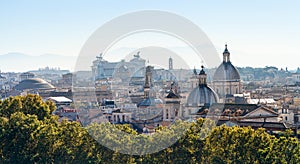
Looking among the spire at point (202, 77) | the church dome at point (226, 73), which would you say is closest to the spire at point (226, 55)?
the church dome at point (226, 73)

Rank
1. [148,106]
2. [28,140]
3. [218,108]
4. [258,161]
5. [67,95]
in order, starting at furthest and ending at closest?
1. [67,95]
2. [148,106]
3. [218,108]
4. [28,140]
5. [258,161]

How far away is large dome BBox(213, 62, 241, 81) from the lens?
178 feet

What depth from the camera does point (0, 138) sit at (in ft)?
79.9

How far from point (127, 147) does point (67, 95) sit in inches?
2453

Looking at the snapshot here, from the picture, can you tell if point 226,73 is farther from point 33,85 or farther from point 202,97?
point 33,85

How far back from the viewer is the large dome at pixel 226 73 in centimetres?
5434

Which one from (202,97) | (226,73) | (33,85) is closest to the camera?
(202,97)

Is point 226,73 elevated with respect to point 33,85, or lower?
elevated

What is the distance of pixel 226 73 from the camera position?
54250 mm

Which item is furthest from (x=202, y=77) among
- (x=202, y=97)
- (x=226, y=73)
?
(x=226, y=73)

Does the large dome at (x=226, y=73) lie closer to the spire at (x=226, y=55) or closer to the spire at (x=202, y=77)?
the spire at (x=226, y=55)

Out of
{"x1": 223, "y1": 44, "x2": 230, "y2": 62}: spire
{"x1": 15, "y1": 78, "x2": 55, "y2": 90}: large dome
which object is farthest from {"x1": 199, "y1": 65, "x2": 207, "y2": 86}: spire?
{"x1": 15, "y1": 78, "x2": 55, "y2": 90}: large dome

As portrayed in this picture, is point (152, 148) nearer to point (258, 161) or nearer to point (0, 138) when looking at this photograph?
point (258, 161)

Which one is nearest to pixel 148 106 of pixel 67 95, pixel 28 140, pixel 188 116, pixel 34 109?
pixel 188 116
